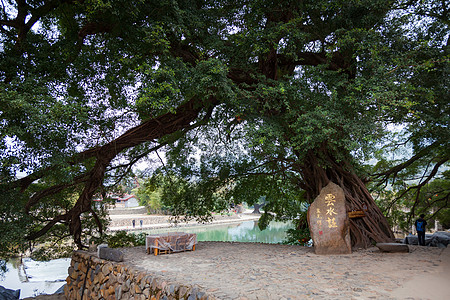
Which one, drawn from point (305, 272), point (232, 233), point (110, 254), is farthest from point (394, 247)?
point (232, 233)

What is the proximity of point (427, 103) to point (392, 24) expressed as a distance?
1.83 meters

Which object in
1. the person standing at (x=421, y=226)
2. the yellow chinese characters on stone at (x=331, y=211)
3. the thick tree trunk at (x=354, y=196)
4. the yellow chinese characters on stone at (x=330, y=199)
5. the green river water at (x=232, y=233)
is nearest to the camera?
the yellow chinese characters on stone at (x=331, y=211)

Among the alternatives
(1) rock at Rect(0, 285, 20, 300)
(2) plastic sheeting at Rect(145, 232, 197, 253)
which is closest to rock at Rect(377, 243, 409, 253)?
(2) plastic sheeting at Rect(145, 232, 197, 253)

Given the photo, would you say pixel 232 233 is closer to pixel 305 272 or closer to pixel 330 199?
pixel 330 199

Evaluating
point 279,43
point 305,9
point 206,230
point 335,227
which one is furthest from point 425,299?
point 206,230

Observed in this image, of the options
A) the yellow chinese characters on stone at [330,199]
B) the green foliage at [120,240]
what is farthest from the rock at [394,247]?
the green foliage at [120,240]

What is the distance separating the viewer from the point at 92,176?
790 centimetres

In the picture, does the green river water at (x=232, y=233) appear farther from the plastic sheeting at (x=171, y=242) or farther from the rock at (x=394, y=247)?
the rock at (x=394, y=247)

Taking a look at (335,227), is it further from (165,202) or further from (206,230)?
(206,230)

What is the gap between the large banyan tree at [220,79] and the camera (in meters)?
5.14

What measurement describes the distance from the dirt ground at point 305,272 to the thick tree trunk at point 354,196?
0.49 metres

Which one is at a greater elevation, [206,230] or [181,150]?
[181,150]

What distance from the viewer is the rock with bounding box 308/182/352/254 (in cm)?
596

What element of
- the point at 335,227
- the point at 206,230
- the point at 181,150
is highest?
the point at 181,150
